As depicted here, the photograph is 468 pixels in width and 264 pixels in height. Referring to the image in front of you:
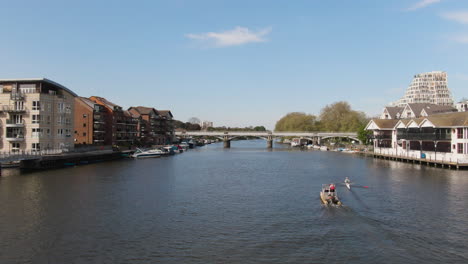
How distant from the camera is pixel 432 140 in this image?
75688 millimetres

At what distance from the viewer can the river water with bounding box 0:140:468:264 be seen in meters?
23.0

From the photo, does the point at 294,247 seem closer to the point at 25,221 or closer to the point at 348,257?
the point at 348,257

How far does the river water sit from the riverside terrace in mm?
19409

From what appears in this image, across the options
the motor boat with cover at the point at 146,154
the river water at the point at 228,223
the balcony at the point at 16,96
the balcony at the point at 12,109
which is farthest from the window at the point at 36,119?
the motor boat with cover at the point at 146,154

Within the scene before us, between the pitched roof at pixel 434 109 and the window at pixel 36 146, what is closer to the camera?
the window at pixel 36 146

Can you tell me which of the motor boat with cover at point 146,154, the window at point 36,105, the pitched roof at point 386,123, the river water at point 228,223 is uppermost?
the window at point 36,105

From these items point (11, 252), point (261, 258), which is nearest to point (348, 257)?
point (261, 258)

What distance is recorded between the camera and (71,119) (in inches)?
3125

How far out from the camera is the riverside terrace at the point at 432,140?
6762 cm

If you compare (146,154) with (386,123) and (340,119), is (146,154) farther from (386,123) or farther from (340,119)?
(340,119)

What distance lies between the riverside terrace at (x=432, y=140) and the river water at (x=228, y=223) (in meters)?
19.4

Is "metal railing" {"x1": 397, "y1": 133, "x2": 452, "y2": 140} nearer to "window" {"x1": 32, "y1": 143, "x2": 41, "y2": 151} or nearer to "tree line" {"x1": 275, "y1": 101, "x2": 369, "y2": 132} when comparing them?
"tree line" {"x1": 275, "y1": 101, "x2": 369, "y2": 132}

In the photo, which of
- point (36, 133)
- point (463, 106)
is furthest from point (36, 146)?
point (463, 106)

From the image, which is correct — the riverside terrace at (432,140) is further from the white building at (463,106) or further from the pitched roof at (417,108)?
the white building at (463,106)
